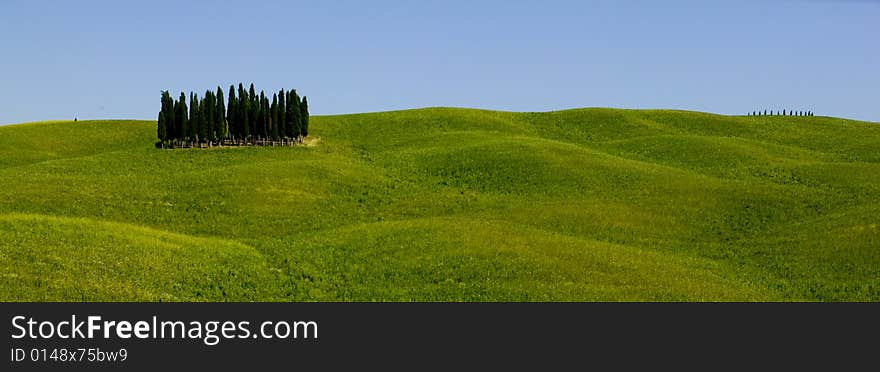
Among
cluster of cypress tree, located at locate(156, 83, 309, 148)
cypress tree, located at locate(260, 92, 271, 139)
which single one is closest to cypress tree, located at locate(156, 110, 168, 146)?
cluster of cypress tree, located at locate(156, 83, 309, 148)

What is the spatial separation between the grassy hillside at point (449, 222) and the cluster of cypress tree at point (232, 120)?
173 inches

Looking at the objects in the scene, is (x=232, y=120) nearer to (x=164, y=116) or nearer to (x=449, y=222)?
(x=164, y=116)

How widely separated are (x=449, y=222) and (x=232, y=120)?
56.4m

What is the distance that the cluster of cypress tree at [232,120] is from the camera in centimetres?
9925

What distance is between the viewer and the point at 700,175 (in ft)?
250

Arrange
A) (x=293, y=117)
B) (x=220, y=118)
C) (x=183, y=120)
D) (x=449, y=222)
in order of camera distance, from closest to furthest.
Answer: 1. (x=449, y=222)
2. (x=183, y=120)
3. (x=220, y=118)
4. (x=293, y=117)

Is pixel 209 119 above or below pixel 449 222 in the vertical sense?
above

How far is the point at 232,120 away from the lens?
101312mm

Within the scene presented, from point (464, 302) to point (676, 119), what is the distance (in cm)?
10369

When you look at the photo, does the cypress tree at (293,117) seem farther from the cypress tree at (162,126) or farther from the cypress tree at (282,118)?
the cypress tree at (162,126)

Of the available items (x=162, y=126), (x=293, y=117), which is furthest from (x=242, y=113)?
(x=162, y=126)

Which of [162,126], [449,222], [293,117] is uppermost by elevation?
[293,117]
